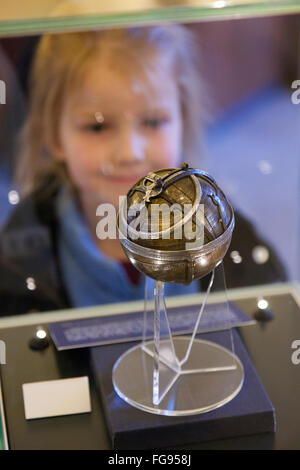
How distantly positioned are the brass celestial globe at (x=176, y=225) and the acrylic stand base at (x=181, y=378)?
0.31m

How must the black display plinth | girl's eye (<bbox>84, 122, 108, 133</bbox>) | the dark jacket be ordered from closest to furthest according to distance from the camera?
the black display plinth
the dark jacket
girl's eye (<bbox>84, 122, 108, 133</bbox>)

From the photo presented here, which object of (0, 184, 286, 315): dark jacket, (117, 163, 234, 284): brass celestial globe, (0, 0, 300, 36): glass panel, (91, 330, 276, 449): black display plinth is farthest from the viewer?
(0, 184, 286, 315): dark jacket

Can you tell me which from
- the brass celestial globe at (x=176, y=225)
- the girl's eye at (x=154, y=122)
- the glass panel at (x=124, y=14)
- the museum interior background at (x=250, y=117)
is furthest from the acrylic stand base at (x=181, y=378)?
the glass panel at (x=124, y=14)

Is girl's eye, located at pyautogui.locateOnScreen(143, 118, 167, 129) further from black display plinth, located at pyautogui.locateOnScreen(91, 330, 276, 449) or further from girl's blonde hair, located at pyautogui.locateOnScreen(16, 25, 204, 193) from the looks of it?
black display plinth, located at pyautogui.locateOnScreen(91, 330, 276, 449)

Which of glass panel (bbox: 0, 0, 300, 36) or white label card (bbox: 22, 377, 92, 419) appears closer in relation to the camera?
white label card (bbox: 22, 377, 92, 419)

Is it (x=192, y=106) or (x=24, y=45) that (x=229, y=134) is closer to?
(x=192, y=106)

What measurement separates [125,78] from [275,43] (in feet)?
A: 1.68

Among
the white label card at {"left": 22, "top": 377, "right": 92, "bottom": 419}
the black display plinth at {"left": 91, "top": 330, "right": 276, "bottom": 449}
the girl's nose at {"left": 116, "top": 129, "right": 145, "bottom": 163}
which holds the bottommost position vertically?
the black display plinth at {"left": 91, "top": 330, "right": 276, "bottom": 449}

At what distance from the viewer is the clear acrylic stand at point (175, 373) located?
71.8 inches

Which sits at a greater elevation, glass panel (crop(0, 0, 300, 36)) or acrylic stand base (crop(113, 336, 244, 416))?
glass panel (crop(0, 0, 300, 36))

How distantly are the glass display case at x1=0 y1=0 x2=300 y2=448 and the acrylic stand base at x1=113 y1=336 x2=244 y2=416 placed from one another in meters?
0.32

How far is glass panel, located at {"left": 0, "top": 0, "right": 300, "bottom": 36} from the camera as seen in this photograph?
7.16 ft

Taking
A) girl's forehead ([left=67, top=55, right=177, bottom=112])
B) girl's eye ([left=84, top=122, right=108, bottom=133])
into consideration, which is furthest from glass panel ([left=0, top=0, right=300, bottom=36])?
girl's eye ([left=84, top=122, right=108, bottom=133])

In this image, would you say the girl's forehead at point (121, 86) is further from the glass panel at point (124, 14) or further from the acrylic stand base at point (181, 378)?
the acrylic stand base at point (181, 378)
